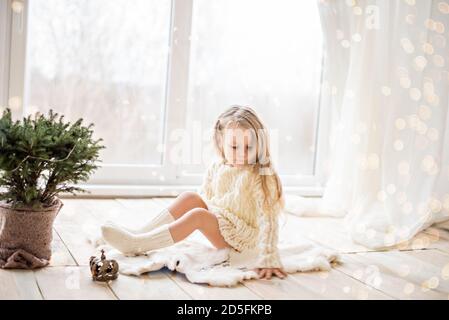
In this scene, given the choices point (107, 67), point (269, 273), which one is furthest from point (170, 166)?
point (269, 273)

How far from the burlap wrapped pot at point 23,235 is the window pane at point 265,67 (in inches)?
57.6

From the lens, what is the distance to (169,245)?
201 cm

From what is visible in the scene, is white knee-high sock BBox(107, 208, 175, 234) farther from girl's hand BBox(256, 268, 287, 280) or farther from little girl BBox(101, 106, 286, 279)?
girl's hand BBox(256, 268, 287, 280)

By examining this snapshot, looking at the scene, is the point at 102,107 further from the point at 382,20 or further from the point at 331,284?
the point at 331,284

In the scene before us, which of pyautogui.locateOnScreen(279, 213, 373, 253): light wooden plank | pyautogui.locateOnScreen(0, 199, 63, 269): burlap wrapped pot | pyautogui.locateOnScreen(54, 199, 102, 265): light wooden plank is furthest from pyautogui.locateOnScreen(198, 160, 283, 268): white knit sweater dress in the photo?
pyautogui.locateOnScreen(0, 199, 63, 269): burlap wrapped pot

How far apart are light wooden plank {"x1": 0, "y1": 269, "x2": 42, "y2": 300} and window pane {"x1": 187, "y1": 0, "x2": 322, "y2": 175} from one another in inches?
62.3

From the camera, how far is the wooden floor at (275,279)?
171 cm

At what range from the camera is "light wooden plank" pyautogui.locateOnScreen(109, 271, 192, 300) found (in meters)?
1.69

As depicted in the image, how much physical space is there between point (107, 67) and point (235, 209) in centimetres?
127

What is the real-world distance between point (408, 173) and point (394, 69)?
450 mm

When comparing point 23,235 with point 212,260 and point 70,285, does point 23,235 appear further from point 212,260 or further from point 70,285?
point 212,260
